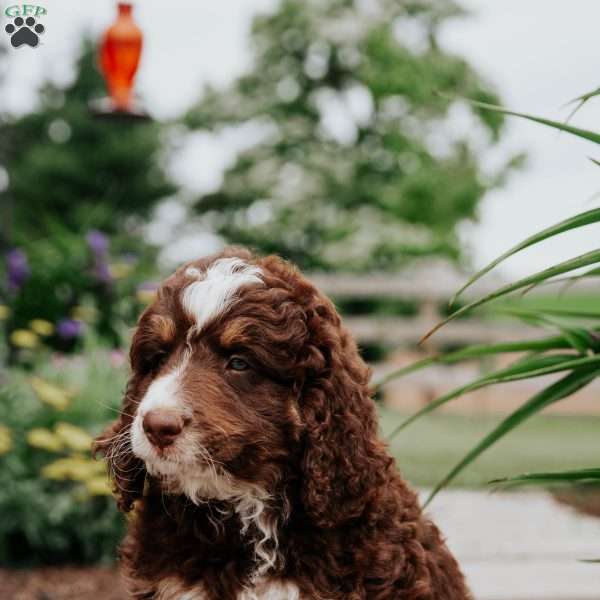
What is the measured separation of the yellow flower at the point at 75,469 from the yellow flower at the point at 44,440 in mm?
101

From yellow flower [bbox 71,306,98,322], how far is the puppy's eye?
4.84 meters

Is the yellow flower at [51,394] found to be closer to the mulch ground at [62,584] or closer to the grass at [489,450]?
the mulch ground at [62,584]

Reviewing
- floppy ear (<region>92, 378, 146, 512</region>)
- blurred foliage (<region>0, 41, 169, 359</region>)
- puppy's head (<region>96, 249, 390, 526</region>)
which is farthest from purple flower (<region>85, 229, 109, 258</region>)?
blurred foliage (<region>0, 41, 169, 359</region>)

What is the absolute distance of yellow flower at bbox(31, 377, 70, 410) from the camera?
5.82m

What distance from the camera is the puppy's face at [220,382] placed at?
2.96m

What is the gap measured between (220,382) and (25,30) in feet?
10.9

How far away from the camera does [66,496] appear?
5.78 metres

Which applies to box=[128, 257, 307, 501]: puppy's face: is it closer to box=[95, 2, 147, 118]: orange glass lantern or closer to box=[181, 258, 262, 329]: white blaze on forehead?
box=[181, 258, 262, 329]: white blaze on forehead

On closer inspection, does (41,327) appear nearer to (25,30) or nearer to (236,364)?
(25,30)

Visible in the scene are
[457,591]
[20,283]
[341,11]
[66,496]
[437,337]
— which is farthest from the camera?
[341,11]

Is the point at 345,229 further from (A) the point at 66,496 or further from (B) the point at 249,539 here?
(B) the point at 249,539

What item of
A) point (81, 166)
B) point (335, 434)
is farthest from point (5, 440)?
point (81, 166)

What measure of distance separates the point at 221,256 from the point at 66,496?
2.85m

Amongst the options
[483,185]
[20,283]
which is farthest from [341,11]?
[20,283]
